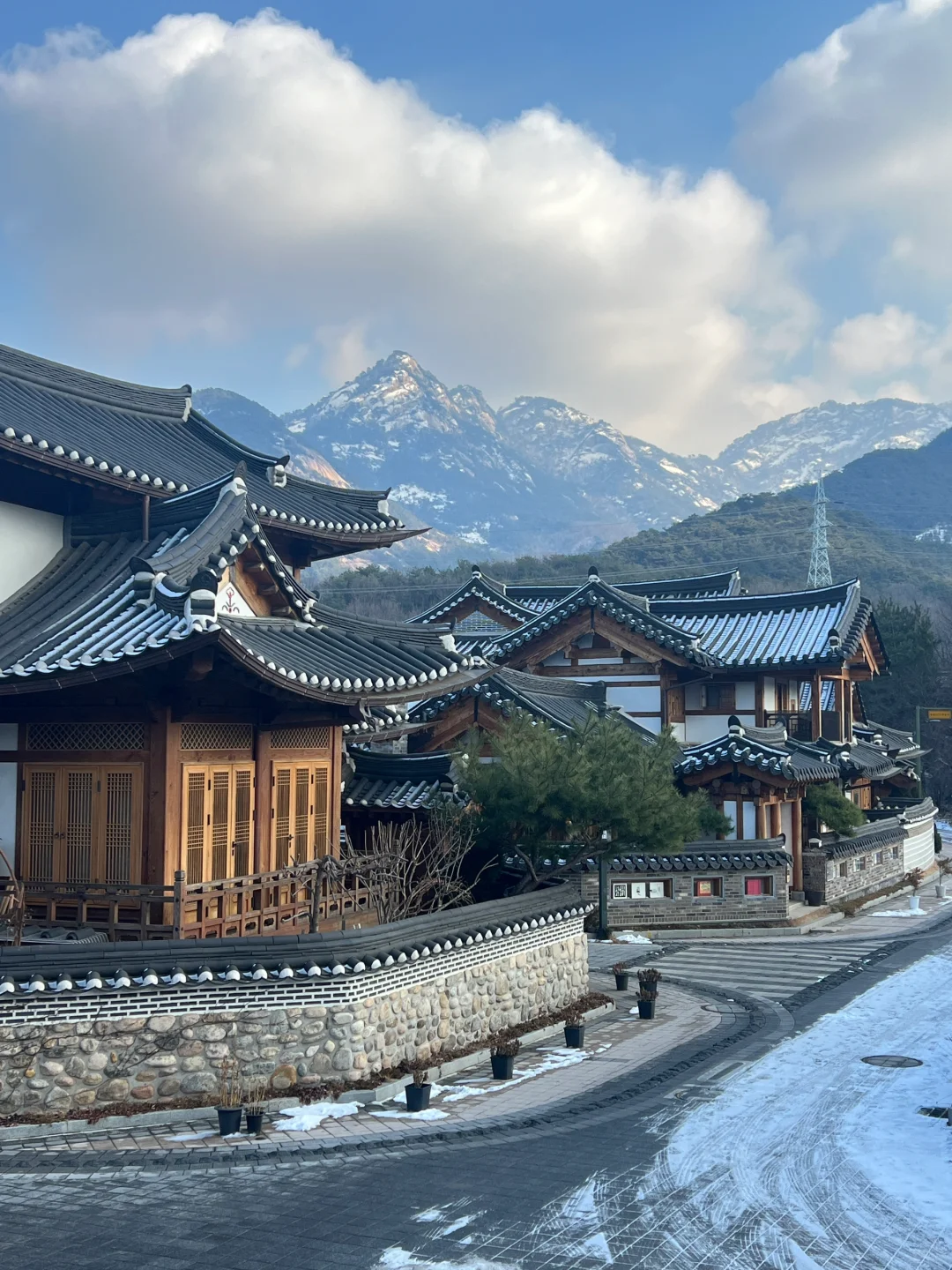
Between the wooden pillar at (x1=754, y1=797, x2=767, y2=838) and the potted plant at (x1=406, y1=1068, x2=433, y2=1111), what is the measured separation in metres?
19.6

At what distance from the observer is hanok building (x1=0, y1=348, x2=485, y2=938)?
13906 mm

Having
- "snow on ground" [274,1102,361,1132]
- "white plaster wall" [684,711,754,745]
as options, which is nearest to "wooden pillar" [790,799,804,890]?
"white plaster wall" [684,711,754,745]

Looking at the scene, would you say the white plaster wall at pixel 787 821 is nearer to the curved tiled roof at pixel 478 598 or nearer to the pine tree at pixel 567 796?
the curved tiled roof at pixel 478 598

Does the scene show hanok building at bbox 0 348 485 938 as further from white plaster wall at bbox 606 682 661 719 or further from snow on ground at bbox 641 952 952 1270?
white plaster wall at bbox 606 682 661 719

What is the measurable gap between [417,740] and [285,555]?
10299 mm

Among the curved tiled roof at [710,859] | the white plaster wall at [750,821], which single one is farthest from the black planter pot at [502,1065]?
the white plaster wall at [750,821]

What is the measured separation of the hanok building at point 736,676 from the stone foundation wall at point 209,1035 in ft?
47.7

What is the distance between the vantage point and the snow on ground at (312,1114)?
1267 cm

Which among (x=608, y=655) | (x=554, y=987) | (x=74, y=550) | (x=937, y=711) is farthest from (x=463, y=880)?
(x=937, y=711)

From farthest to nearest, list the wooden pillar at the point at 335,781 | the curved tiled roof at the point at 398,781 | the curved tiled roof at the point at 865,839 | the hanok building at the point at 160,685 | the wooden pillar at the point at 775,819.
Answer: the curved tiled roof at the point at 865,839
the wooden pillar at the point at 775,819
the curved tiled roof at the point at 398,781
the wooden pillar at the point at 335,781
the hanok building at the point at 160,685

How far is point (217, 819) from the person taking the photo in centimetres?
1523

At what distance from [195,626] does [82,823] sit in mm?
3675

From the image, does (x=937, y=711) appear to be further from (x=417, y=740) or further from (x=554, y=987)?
(x=554, y=987)

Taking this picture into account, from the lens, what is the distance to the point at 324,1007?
1363 cm
